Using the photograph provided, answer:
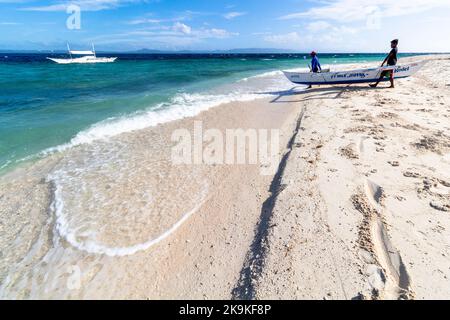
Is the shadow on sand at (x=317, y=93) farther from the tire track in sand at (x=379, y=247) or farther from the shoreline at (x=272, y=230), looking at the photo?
the tire track in sand at (x=379, y=247)

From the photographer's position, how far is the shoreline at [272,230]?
128 inches

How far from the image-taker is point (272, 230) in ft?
13.5

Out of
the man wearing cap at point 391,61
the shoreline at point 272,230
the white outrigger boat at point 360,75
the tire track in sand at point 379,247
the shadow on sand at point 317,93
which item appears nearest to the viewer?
the tire track in sand at point 379,247

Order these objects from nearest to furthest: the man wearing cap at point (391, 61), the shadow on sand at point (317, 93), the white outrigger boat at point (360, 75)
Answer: the man wearing cap at point (391, 61), the shadow on sand at point (317, 93), the white outrigger boat at point (360, 75)

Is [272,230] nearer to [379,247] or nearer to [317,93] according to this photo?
[379,247]

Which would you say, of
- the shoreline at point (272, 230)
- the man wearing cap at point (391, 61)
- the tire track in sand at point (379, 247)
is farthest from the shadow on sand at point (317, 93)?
the tire track in sand at point (379, 247)

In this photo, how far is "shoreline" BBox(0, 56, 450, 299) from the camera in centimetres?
326

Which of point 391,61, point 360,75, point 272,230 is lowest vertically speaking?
point 272,230

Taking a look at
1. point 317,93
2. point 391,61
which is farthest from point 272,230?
point 391,61

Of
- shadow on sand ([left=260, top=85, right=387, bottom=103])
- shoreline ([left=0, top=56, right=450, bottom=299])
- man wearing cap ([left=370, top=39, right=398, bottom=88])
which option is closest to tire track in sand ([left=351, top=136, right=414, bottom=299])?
shoreline ([left=0, top=56, right=450, bottom=299])

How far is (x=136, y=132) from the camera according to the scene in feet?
31.0

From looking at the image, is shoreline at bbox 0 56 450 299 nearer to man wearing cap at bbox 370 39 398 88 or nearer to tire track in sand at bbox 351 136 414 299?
tire track in sand at bbox 351 136 414 299
